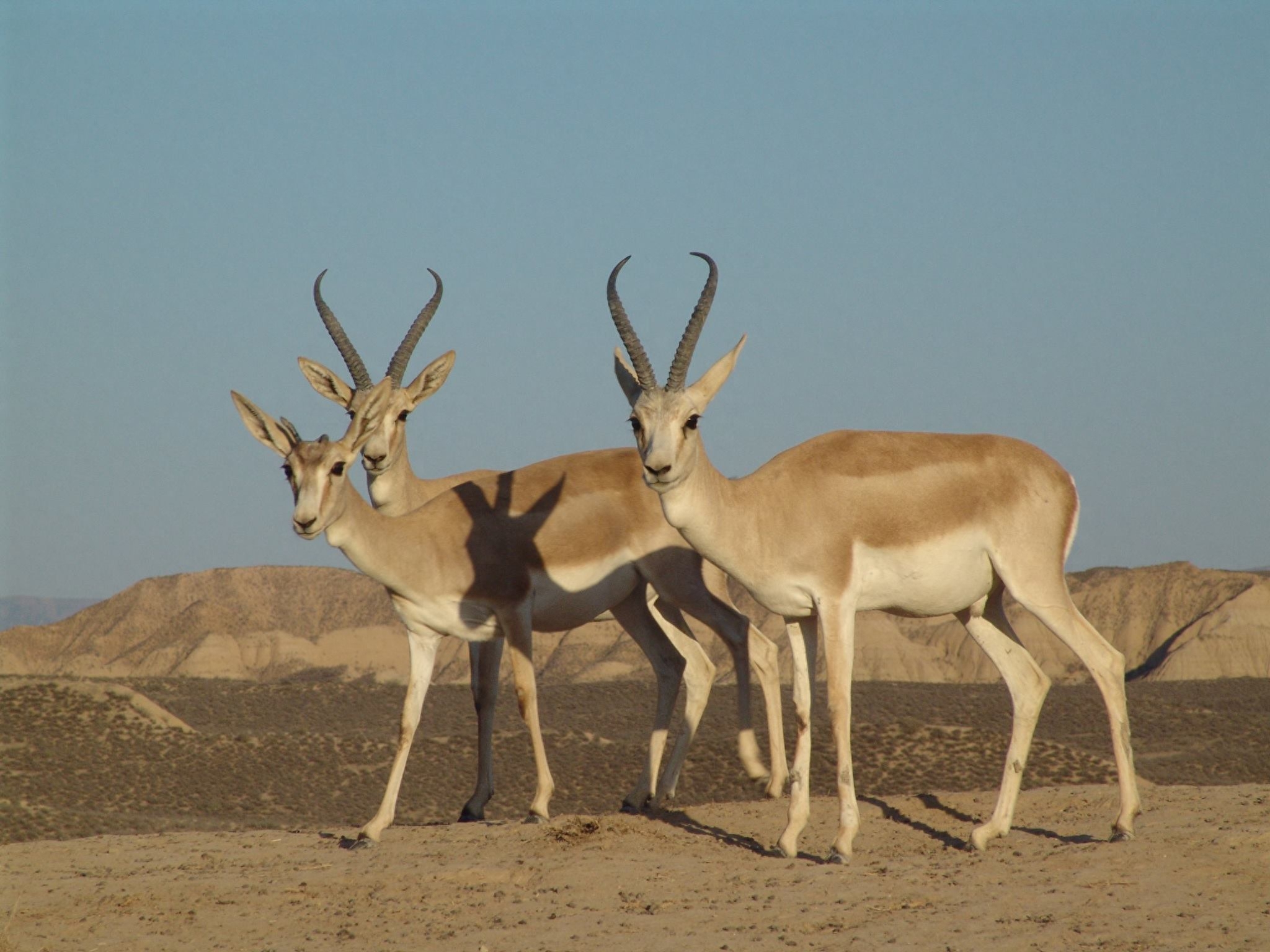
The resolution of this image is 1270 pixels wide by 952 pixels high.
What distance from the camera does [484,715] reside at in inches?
613

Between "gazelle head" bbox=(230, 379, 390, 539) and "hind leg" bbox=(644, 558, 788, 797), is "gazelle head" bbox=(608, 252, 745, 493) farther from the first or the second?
"hind leg" bbox=(644, 558, 788, 797)

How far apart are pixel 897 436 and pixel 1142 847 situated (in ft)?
12.9

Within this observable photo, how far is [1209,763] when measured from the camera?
29.9 metres

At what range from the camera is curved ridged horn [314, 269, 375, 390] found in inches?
684

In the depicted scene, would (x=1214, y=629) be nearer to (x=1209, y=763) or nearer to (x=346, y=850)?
(x=1209, y=763)

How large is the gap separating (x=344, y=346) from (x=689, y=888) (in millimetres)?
9154

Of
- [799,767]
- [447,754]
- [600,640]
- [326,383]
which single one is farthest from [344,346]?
[600,640]

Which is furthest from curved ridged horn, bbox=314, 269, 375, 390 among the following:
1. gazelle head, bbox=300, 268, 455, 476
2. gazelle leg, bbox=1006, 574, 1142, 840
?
gazelle leg, bbox=1006, 574, 1142, 840

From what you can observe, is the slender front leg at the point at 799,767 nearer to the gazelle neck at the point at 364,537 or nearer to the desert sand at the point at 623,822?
the desert sand at the point at 623,822

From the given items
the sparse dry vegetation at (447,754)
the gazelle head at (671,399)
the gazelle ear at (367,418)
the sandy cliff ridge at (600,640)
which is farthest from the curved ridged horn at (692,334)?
the sandy cliff ridge at (600,640)

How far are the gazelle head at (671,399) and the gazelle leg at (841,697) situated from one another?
5.66 feet

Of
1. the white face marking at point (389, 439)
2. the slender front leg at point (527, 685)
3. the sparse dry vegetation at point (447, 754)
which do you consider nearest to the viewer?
the slender front leg at point (527, 685)

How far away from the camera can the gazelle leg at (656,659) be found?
15.7 metres

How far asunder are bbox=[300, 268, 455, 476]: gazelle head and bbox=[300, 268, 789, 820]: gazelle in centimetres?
2
